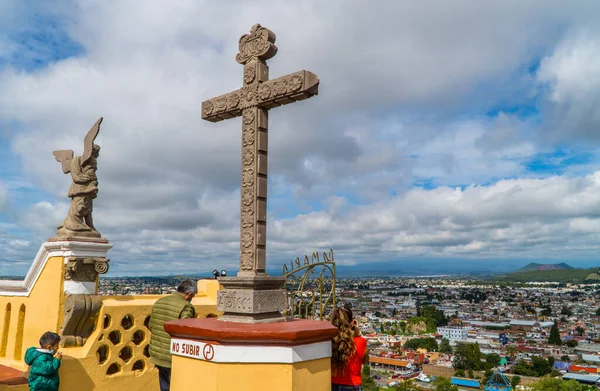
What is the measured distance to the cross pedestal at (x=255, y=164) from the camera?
3947mm

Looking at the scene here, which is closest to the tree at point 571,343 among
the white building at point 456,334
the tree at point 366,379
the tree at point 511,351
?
the tree at point 511,351

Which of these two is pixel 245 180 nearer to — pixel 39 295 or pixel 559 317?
pixel 39 295

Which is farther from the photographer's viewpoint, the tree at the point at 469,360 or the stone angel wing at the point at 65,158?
the tree at the point at 469,360

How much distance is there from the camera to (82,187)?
5.82 m

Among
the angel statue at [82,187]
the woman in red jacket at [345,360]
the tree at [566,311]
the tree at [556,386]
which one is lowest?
the tree at [566,311]

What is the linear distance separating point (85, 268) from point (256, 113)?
300cm

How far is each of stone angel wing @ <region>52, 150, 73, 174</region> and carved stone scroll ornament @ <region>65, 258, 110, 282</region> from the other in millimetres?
1273

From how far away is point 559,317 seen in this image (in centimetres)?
13688

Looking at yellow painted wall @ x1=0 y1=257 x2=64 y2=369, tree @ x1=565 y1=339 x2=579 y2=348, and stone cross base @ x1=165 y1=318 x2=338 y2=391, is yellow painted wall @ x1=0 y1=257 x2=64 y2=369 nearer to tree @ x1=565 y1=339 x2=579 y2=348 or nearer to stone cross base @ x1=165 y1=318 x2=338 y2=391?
stone cross base @ x1=165 y1=318 x2=338 y2=391

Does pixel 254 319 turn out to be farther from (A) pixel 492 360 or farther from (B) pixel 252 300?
(A) pixel 492 360

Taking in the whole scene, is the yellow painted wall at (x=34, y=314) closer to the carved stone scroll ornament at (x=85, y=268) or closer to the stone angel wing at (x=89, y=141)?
the carved stone scroll ornament at (x=85, y=268)

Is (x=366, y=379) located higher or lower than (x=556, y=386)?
higher

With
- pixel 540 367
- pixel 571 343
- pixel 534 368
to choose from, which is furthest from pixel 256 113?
pixel 571 343

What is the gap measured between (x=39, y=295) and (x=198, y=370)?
11.2ft
